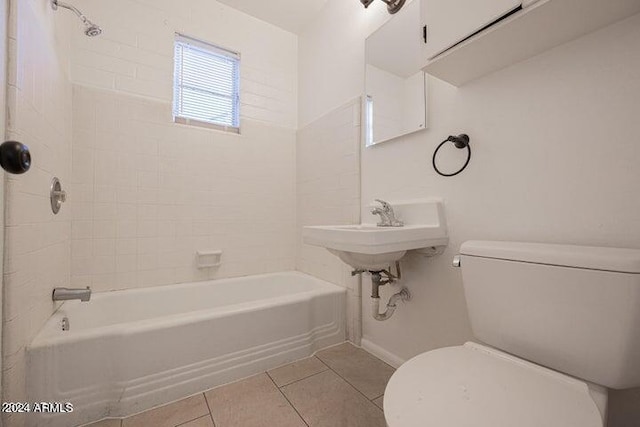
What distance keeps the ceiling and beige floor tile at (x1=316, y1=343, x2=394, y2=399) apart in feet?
8.65

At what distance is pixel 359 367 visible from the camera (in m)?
1.59

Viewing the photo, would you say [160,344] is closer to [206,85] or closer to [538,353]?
[538,353]

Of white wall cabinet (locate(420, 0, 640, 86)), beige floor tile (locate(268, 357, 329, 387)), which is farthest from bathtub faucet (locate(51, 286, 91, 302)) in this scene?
white wall cabinet (locate(420, 0, 640, 86))

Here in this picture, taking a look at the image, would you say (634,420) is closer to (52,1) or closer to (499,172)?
(499,172)

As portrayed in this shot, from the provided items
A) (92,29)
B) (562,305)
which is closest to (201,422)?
(562,305)

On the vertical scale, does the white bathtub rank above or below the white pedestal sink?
below

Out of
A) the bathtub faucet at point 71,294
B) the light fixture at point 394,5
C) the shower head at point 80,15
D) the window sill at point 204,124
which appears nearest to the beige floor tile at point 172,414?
the bathtub faucet at point 71,294

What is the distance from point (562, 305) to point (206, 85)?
8.19 ft

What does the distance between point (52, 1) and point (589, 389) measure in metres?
2.71

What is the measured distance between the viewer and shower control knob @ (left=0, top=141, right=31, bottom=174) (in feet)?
2.15

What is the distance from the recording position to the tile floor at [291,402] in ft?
3.84

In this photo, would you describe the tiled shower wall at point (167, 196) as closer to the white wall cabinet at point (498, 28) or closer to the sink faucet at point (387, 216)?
the sink faucet at point (387, 216)

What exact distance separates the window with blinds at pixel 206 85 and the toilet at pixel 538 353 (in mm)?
2124

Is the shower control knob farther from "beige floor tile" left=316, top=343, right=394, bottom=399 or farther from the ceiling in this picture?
the ceiling
